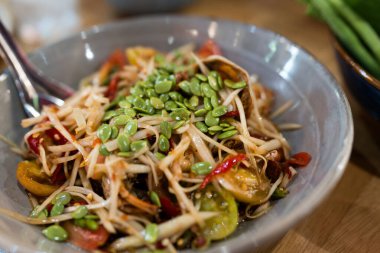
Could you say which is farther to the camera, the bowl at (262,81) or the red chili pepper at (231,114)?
the red chili pepper at (231,114)

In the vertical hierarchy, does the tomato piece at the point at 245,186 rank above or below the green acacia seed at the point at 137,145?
below

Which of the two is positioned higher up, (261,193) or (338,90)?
(338,90)

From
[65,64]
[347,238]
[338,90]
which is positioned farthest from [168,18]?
[347,238]

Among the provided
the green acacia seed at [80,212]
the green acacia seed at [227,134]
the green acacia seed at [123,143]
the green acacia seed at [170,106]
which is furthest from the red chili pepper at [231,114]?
the green acacia seed at [80,212]

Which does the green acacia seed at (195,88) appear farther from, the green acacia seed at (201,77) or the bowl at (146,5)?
the bowl at (146,5)

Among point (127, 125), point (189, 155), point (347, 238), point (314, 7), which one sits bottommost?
point (347, 238)

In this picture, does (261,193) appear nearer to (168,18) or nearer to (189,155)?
(189,155)
